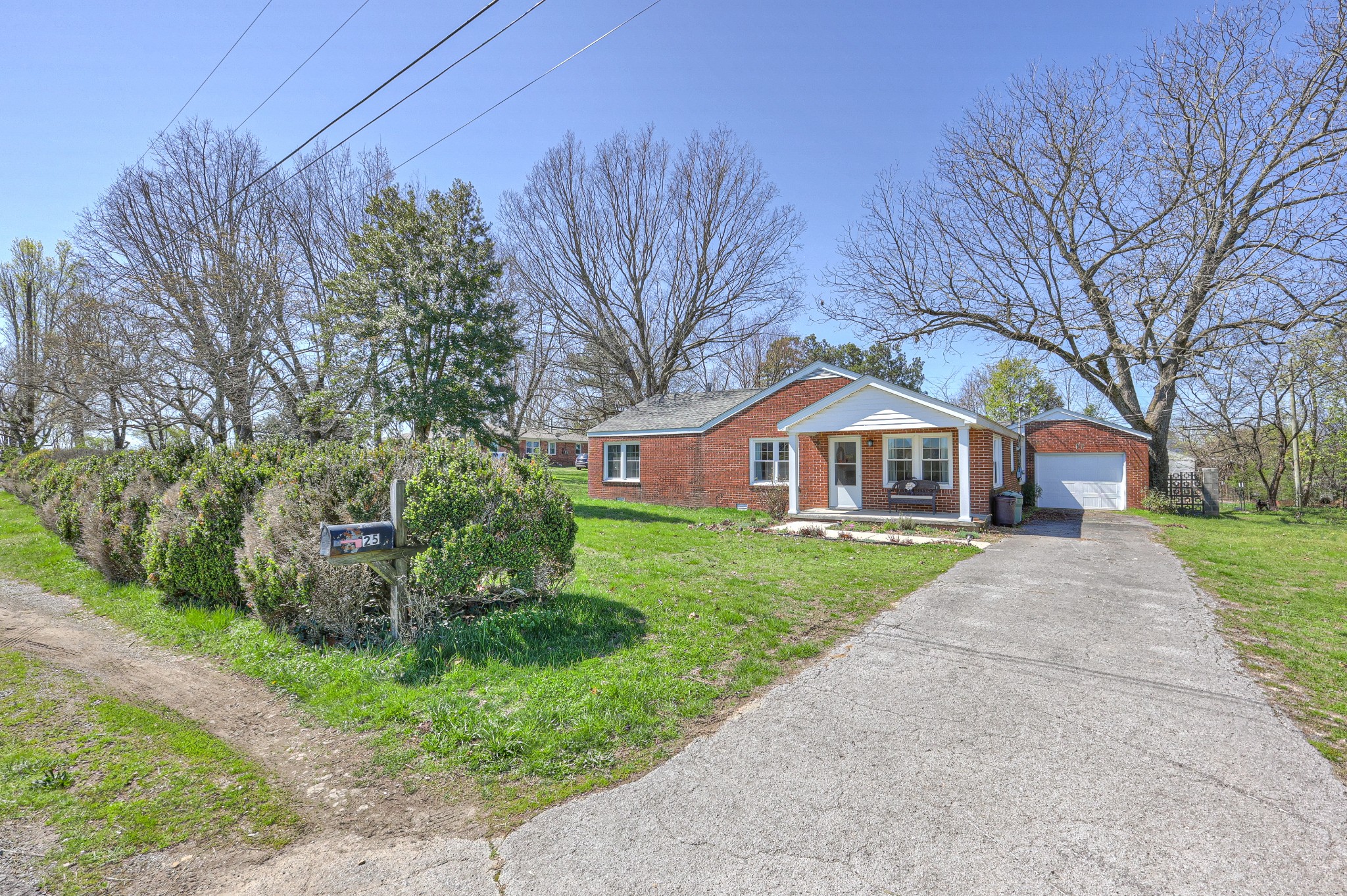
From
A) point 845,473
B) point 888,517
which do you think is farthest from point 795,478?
point 888,517

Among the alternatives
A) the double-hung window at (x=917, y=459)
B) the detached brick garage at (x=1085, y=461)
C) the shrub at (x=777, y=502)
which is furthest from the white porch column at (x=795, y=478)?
the detached brick garage at (x=1085, y=461)

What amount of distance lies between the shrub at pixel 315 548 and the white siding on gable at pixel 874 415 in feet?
38.2

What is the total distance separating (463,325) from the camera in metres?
17.4

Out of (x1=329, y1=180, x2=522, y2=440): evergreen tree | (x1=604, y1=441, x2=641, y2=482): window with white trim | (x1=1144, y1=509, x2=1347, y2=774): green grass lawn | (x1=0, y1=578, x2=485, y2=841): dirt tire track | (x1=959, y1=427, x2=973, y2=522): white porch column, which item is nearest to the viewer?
(x1=0, y1=578, x2=485, y2=841): dirt tire track

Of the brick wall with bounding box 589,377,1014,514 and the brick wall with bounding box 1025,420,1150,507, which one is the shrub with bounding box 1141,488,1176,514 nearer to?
the brick wall with bounding box 1025,420,1150,507

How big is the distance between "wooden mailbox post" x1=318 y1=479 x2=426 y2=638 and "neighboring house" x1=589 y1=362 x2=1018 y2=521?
11.9 m

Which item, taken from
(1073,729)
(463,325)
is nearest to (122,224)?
(463,325)

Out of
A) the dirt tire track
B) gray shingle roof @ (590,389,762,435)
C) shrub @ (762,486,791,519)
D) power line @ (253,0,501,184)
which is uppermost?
power line @ (253,0,501,184)

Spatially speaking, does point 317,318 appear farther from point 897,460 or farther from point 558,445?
point 558,445

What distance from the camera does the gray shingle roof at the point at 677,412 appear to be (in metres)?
19.7

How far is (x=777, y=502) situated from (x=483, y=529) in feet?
40.6

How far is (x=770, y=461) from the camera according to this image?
17.9 meters

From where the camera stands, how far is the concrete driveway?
2441 millimetres

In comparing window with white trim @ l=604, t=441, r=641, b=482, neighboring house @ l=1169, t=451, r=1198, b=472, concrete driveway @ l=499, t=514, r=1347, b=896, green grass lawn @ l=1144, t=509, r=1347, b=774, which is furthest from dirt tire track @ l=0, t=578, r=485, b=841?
neighboring house @ l=1169, t=451, r=1198, b=472
